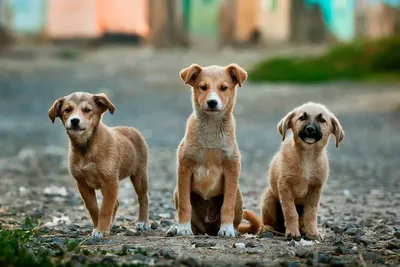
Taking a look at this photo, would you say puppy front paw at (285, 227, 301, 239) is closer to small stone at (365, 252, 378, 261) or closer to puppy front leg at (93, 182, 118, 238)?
small stone at (365, 252, 378, 261)

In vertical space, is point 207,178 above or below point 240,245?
above

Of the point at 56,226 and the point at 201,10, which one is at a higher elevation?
the point at 201,10

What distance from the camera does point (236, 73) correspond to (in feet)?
24.7

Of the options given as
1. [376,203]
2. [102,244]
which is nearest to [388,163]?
[376,203]

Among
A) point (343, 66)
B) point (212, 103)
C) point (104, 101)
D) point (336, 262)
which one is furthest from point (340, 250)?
point (343, 66)

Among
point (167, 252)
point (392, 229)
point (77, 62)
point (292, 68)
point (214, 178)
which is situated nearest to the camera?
point (167, 252)

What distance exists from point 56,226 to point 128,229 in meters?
0.73

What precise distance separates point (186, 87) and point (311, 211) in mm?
17616

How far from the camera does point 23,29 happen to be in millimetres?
34000

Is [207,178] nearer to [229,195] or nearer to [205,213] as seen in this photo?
[229,195]

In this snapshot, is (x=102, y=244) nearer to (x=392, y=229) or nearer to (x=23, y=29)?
(x=392, y=229)

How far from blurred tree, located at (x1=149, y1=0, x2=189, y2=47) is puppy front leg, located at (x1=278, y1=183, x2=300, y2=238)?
23.3m

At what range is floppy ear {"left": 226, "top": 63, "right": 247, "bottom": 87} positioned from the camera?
7523 mm

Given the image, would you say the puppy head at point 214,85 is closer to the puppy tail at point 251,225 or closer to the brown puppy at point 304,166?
the brown puppy at point 304,166
